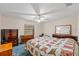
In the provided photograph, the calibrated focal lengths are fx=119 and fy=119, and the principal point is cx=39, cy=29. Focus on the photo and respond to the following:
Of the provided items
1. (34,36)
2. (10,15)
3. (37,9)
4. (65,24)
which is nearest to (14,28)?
(10,15)

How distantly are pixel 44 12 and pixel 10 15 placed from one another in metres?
0.49

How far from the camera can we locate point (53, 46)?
171 cm

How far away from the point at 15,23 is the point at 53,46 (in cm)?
64

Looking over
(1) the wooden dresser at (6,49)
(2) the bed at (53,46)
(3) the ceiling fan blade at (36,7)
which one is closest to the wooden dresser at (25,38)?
Result: (2) the bed at (53,46)

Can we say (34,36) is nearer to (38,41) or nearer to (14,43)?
(38,41)

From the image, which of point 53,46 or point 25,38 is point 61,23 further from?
point 25,38

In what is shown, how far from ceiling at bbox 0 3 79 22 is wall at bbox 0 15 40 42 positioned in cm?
6

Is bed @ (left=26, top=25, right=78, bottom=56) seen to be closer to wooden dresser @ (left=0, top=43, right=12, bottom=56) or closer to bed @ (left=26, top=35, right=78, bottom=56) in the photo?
bed @ (left=26, top=35, right=78, bottom=56)

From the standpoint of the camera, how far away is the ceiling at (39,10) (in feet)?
5.53

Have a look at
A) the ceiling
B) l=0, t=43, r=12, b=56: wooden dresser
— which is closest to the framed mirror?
the ceiling

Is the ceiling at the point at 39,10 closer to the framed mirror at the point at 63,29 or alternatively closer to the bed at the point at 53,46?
the framed mirror at the point at 63,29

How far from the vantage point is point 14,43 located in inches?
68.7

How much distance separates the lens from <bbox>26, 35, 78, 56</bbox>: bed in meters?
1.66

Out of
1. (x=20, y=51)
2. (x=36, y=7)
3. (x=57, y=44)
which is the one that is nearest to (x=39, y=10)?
(x=36, y=7)
